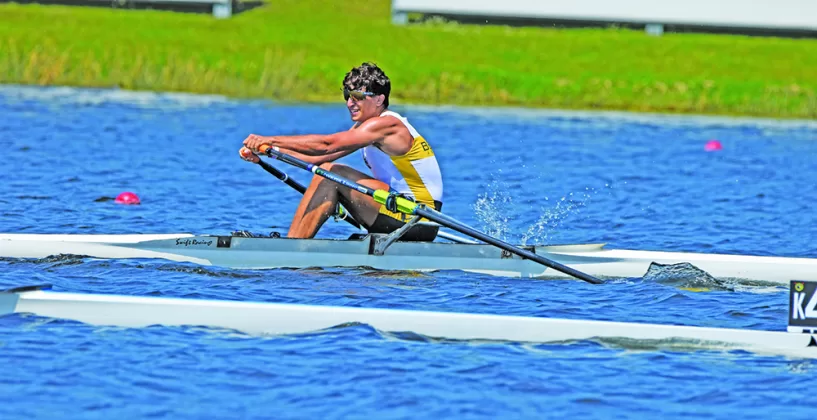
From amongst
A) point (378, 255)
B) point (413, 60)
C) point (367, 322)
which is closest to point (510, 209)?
point (378, 255)

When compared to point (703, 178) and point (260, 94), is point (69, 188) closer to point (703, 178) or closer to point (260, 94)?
point (703, 178)

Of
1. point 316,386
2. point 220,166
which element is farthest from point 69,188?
point 316,386

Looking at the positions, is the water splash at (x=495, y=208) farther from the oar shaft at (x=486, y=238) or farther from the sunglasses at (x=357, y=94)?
the sunglasses at (x=357, y=94)

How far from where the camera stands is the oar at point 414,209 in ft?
31.2

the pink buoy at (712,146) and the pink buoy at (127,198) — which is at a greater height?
the pink buoy at (712,146)

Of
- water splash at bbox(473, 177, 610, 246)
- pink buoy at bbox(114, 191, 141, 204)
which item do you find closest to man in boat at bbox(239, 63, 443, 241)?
water splash at bbox(473, 177, 610, 246)

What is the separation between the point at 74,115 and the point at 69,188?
865 cm

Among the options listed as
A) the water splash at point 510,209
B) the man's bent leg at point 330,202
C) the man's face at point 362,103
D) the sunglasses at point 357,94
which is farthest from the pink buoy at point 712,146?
the sunglasses at point 357,94

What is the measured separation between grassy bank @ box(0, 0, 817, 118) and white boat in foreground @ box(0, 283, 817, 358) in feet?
64.1

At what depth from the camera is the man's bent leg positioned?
990 cm

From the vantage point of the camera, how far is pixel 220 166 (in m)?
18.1

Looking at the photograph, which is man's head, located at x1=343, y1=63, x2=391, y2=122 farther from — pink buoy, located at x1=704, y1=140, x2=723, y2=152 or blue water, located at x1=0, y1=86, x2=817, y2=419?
pink buoy, located at x1=704, y1=140, x2=723, y2=152

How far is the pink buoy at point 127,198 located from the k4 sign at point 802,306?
8253mm

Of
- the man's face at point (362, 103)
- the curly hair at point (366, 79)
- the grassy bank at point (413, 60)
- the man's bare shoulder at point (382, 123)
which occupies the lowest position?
the man's bare shoulder at point (382, 123)
